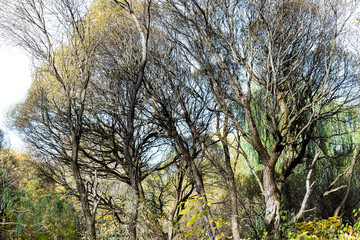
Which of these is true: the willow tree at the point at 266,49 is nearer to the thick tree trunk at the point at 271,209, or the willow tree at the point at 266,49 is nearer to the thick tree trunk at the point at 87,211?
the thick tree trunk at the point at 271,209

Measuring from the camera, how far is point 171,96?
6137mm

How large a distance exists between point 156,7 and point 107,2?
132 centimetres

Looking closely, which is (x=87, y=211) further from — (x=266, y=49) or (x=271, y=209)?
(x=266, y=49)

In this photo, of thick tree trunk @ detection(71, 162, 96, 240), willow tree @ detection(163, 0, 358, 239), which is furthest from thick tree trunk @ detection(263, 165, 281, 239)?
thick tree trunk @ detection(71, 162, 96, 240)

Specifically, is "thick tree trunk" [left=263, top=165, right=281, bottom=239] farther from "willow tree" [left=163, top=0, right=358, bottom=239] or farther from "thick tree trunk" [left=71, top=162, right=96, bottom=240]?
"thick tree trunk" [left=71, top=162, right=96, bottom=240]

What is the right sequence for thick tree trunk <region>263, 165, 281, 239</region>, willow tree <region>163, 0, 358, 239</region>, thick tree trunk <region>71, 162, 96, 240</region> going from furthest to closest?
willow tree <region>163, 0, 358, 239</region>
thick tree trunk <region>263, 165, 281, 239</region>
thick tree trunk <region>71, 162, 96, 240</region>

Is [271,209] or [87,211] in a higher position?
[87,211]

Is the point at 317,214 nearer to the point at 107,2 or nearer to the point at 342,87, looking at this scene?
the point at 342,87

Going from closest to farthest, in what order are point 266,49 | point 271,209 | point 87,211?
1. point 87,211
2. point 271,209
3. point 266,49

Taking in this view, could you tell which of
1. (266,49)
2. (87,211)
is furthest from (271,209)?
(266,49)

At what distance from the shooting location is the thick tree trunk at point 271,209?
4.43 metres

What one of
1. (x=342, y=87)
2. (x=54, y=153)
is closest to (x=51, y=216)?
(x=54, y=153)

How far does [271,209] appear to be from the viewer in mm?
4516

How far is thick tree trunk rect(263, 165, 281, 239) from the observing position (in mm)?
4434
